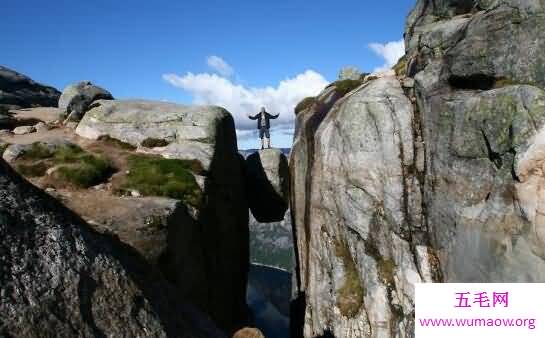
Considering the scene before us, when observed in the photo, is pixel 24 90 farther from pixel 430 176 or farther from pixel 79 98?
pixel 430 176

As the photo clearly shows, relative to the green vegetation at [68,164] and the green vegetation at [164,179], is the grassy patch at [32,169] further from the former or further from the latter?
the green vegetation at [164,179]

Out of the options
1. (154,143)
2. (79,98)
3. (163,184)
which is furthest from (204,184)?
(79,98)

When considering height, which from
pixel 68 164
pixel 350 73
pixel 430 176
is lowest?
pixel 430 176

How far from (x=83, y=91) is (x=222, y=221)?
2408 centimetres

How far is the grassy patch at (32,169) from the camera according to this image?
2712 cm

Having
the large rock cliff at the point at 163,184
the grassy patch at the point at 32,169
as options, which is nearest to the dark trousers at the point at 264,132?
the large rock cliff at the point at 163,184

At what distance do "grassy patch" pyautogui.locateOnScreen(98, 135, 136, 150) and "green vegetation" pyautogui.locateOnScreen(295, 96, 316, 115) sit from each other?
18.7m

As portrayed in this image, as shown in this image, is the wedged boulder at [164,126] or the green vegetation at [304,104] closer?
the wedged boulder at [164,126]

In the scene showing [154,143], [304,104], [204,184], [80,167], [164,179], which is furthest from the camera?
[304,104]

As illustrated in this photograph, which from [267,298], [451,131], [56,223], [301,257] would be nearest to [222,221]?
[301,257]

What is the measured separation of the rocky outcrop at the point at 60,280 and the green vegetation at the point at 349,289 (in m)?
20.8

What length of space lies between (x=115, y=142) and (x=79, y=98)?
32.3 feet

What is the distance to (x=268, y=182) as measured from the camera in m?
46.9

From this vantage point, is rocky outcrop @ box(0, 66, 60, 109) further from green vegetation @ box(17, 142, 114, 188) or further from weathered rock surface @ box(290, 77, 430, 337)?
weathered rock surface @ box(290, 77, 430, 337)
